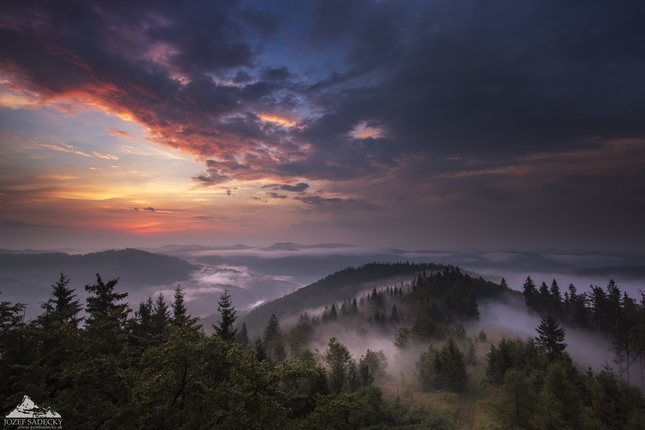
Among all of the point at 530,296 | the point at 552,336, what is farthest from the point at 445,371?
the point at 530,296

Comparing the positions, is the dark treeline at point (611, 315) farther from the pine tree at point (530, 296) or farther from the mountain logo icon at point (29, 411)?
the mountain logo icon at point (29, 411)

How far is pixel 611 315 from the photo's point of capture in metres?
97.8

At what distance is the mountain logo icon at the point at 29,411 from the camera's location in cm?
1218

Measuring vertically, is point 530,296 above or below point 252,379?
below

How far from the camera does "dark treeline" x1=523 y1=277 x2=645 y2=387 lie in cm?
8494

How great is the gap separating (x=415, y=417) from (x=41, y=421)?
1587 inches

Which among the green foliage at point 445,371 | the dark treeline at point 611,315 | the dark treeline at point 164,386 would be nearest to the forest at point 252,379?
the dark treeline at point 164,386

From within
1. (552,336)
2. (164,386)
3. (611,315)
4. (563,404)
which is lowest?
(611,315)

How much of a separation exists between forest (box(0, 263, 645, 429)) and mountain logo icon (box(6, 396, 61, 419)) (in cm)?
31

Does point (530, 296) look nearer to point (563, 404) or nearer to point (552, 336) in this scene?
point (552, 336)

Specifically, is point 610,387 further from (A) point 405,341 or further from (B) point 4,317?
(B) point 4,317

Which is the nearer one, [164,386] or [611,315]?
[164,386]

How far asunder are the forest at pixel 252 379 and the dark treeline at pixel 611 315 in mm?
716

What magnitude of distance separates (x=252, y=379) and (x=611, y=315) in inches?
5304
